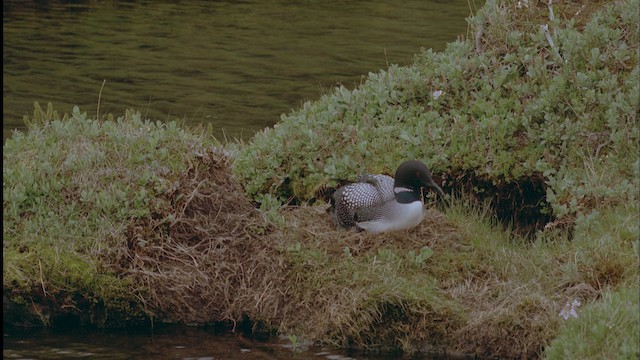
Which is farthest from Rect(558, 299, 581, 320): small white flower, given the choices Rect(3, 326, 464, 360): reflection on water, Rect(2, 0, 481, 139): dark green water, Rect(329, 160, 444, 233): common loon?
Rect(2, 0, 481, 139): dark green water

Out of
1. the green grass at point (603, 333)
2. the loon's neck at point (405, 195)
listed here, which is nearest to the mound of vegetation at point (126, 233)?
the loon's neck at point (405, 195)

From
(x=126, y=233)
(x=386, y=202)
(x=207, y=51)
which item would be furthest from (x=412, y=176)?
(x=207, y=51)

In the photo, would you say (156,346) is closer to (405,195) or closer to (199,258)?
(199,258)

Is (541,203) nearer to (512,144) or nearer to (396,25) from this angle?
(512,144)

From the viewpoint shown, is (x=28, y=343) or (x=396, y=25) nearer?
(x=28, y=343)

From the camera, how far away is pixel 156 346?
8.94 metres

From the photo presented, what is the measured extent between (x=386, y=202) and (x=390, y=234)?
0.26 meters

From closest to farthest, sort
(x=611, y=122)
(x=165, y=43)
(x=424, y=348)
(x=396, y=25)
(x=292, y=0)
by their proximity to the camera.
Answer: (x=424, y=348) → (x=611, y=122) → (x=165, y=43) → (x=396, y=25) → (x=292, y=0)

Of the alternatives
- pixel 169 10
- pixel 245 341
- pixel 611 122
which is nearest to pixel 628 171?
pixel 611 122

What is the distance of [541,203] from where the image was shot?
10438mm

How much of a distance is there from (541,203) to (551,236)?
0.56m

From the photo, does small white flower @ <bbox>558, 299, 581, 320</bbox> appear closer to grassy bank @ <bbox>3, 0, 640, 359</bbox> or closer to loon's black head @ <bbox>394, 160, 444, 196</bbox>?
grassy bank @ <bbox>3, 0, 640, 359</bbox>

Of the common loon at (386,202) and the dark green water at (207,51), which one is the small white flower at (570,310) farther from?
the dark green water at (207,51)

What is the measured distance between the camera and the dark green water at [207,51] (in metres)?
17.8
